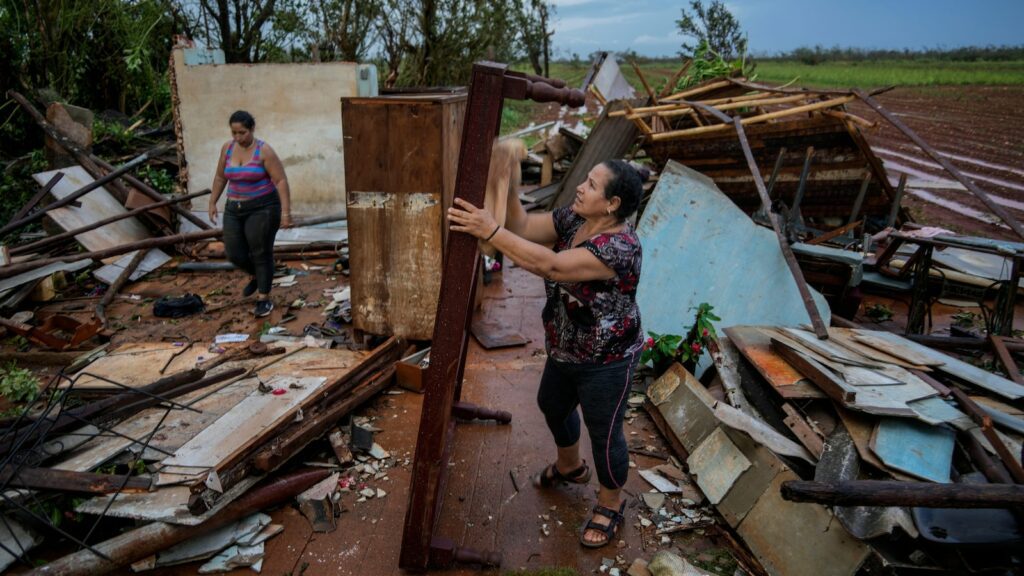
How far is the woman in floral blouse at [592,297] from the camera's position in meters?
2.47

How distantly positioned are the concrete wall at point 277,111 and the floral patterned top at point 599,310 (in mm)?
6681

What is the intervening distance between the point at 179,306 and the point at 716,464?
5306 mm

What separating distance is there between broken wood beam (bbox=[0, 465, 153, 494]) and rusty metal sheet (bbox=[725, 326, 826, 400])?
340 cm

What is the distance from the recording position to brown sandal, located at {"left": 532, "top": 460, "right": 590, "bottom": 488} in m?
3.52

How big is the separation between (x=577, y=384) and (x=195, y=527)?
6.36 ft

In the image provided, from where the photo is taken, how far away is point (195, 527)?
288 cm

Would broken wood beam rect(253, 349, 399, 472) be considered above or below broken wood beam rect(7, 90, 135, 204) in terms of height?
below

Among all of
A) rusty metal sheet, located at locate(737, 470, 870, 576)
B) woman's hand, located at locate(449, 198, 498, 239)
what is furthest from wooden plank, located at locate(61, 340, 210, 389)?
rusty metal sheet, located at locate(737, 470, 870, 576)

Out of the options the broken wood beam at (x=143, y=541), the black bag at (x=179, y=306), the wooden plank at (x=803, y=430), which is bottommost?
the broken wood beam at (x=143, y=541)

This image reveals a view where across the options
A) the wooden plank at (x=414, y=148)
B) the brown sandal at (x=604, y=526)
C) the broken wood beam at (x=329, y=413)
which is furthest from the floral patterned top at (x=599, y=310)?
the wooden plank at (x=414, y=148)

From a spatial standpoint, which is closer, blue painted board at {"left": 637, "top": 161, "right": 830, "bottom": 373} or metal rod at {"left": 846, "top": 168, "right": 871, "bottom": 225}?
blue painted board at {"left": 637, "top": 161, "right": 830, "bottom": 373}

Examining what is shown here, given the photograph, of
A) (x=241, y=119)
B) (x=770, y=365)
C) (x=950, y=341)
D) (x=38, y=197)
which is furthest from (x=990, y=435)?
(x=38, y=197)

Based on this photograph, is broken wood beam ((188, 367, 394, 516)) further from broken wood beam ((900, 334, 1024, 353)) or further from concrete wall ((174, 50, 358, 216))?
concrete wall ((174, 50, 358, 216))

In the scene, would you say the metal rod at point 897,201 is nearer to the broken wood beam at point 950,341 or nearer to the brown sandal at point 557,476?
the broken wood beam at point 950,341
